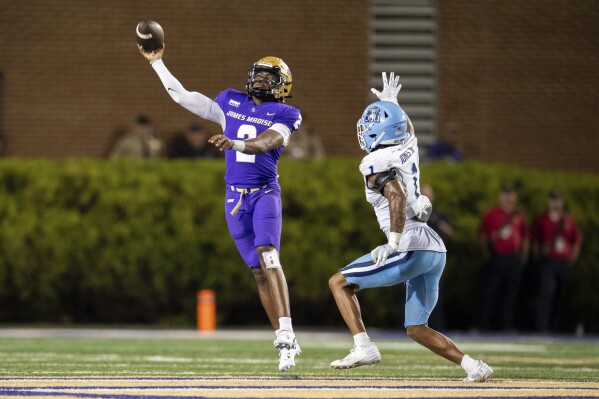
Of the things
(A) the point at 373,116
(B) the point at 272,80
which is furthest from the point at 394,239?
(B) the point at 272,80

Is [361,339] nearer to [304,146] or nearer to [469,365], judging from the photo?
[469,365]

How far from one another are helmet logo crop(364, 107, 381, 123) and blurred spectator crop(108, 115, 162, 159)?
374 inches

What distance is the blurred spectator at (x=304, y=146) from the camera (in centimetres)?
1783

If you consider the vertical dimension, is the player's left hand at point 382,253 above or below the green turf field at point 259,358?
above

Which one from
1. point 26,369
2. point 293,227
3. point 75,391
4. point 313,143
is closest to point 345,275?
point 75,391

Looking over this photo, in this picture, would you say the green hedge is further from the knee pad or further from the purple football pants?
the knee pad

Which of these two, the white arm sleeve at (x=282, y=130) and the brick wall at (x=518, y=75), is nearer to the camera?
the white arm sleeve at (x=282, y=130)

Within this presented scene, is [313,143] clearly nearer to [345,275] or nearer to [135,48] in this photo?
[135,48]

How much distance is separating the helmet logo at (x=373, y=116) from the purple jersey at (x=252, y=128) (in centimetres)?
85

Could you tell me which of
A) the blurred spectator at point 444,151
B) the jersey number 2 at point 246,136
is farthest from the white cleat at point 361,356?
the blurred spectator at point 444,151

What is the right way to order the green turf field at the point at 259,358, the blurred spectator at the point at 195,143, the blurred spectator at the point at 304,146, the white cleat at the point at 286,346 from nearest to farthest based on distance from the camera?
the white cleat at the point at 286,346
the green turf field at the point at 259,358
the blurred spectator at the point at 304,146
the blurred spectator at the point at 195,143

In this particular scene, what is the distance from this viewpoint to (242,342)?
14.1m

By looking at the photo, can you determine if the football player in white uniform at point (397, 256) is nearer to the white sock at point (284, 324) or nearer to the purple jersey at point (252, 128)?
the white sock at point (284, 324)

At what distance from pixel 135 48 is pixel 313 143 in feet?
9.83
